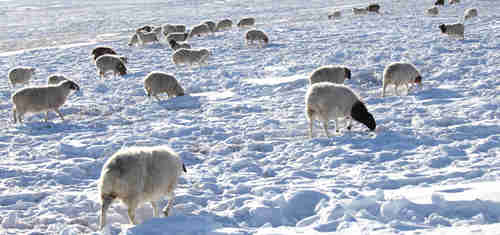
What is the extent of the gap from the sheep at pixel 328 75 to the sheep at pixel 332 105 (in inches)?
122

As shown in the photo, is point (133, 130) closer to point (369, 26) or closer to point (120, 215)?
point (120, 215)

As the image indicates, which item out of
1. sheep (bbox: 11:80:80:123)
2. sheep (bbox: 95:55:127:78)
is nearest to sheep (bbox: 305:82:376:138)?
sheep (bbox: 11:80:80:123)

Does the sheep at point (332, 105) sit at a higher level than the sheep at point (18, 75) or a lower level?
lower

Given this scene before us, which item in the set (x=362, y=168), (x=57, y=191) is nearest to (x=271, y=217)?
(x=362, y=168)

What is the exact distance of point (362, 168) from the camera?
7328mm

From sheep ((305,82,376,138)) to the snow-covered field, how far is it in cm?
37

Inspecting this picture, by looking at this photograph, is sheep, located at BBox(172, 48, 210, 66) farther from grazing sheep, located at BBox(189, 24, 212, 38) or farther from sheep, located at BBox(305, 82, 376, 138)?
grazing sheep, located at BBox(189, 24, 212, 38)

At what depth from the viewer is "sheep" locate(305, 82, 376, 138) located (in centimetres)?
895

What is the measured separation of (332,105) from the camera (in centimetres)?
895

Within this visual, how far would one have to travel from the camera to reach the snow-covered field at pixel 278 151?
5574 millimetres

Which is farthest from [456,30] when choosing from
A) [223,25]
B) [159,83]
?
[223,25]

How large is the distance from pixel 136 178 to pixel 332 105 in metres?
4.74

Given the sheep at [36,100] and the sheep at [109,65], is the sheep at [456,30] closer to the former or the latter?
the sheep at [109,65]

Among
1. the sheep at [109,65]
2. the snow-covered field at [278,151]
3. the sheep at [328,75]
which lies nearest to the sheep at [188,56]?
the snow-covered field at [278,151]
